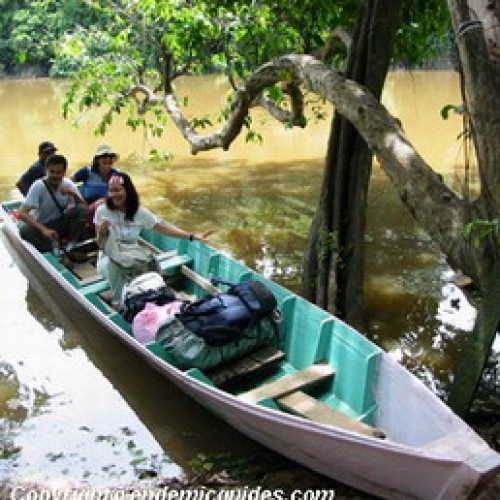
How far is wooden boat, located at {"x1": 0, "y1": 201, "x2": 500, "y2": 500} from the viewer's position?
328 centimetres

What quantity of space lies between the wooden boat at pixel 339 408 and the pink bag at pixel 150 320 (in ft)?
0.37

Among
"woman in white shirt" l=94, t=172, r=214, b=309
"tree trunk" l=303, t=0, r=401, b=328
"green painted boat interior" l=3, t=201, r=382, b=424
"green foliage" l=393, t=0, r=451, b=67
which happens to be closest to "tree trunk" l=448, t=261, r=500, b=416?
"green painted boat interior" l=3, t=201, r=382, b=424

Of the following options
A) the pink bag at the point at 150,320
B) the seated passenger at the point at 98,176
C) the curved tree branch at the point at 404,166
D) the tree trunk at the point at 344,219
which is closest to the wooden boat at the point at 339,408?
the pink bag at the point at 150,320

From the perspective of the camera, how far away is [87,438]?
479cm

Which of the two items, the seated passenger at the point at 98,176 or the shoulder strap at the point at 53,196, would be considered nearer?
the shoulder strap at the point at 53,196

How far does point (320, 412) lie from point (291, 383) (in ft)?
1.07

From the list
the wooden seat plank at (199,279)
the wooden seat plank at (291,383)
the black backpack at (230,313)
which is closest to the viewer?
the wooden seat plank at (291,383)

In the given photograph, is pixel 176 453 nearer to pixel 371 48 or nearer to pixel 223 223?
pixel 371 48

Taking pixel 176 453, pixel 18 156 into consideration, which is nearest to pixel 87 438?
pixel 176 453

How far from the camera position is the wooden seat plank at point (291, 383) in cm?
425

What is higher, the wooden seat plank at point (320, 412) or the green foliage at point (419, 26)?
the green foliage at point (419, 26)

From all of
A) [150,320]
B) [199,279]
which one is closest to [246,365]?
[150,320]

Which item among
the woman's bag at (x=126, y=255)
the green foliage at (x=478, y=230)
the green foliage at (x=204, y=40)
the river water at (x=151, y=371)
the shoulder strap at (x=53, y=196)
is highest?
the green foliage at (x=204, y=40)

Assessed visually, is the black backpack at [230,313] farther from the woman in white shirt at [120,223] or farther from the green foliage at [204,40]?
the green foliage at [204,40]
